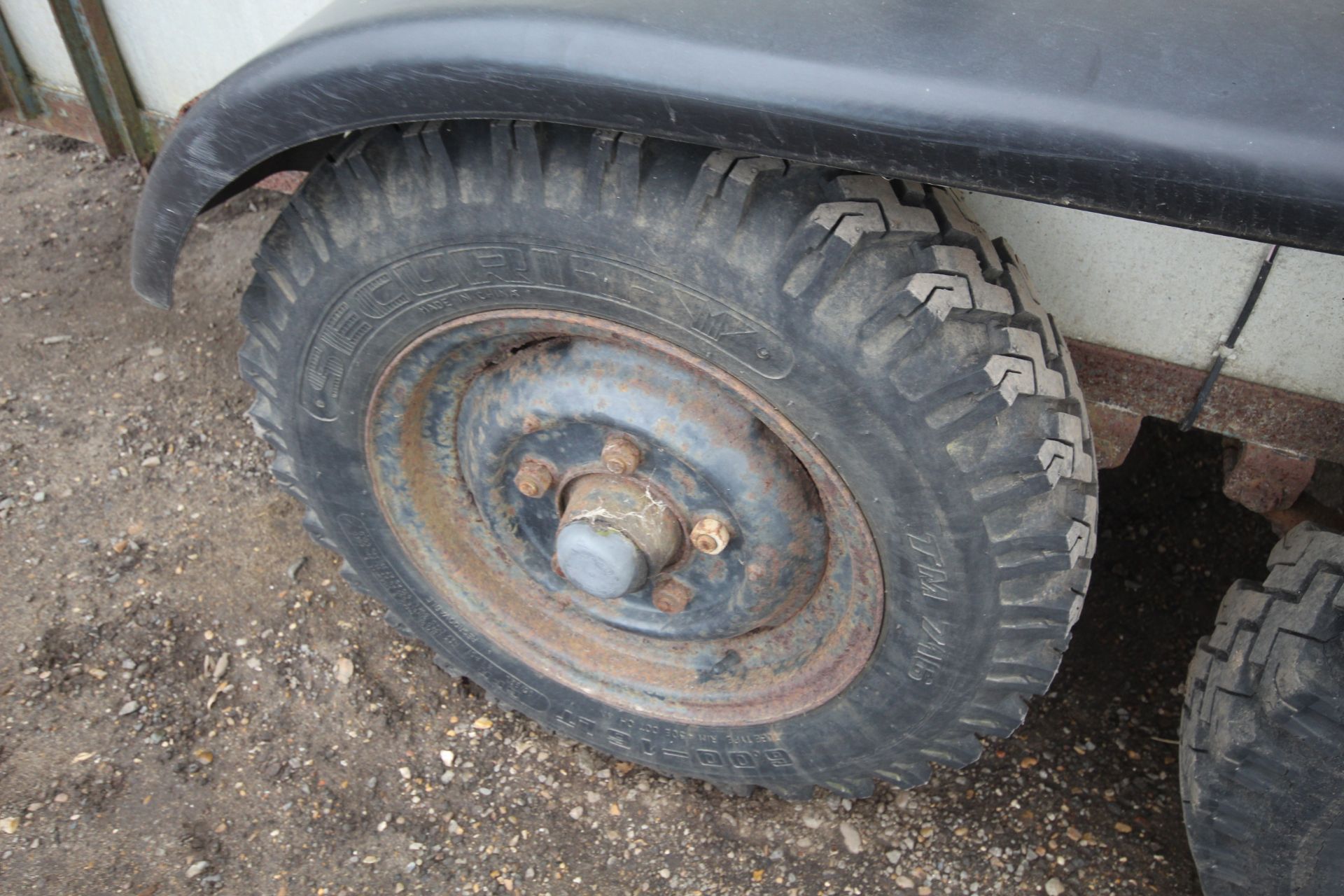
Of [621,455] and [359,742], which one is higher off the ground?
[621,455]

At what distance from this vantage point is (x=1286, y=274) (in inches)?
60.7

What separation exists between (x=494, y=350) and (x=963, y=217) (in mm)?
807

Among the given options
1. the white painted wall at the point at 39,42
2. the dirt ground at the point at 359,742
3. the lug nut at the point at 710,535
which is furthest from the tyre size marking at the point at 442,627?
the white painted wall at the point at 39,42

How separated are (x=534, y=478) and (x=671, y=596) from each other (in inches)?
13.5

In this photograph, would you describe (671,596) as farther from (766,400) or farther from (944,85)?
(944,85)

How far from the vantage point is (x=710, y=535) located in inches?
70.7

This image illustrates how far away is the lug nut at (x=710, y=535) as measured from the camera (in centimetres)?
180

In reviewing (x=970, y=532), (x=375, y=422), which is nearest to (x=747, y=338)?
(x=970, y=532)

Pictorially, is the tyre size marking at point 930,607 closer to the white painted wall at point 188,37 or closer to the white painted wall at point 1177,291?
the white painted wall at point 1177,291

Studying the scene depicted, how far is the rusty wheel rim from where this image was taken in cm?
170

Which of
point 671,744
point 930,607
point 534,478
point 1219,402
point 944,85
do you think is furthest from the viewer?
point 671,744

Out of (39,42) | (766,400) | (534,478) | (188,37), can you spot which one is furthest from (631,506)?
(39,42)

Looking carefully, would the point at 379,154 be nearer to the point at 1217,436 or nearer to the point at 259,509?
the point at 259,509

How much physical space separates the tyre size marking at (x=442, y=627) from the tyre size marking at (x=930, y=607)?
2.78 ft
